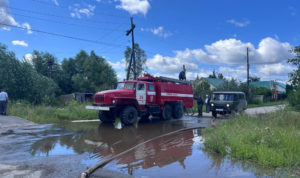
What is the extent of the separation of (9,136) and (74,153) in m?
3.83

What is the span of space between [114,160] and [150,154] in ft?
3.41

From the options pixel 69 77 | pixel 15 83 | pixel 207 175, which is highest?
pixel 69 77

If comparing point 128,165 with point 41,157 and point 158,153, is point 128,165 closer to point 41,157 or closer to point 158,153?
point 158,153

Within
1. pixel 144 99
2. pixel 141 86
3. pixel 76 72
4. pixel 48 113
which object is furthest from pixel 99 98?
pixel 76 72

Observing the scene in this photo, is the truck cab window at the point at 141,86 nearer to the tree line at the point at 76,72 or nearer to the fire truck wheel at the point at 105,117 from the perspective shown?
the fire truck wheel at the point at 105,117

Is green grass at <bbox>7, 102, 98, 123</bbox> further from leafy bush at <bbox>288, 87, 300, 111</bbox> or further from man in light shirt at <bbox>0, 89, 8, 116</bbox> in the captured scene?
leafy bush at <bbox>288, 87, 300, 111</bbox>

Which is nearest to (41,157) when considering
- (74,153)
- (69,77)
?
(74,153)

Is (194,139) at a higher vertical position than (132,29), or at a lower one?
lower

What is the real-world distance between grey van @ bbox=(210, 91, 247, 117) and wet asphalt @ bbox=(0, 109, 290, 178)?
740 centimetres

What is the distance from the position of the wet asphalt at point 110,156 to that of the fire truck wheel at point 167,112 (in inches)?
206

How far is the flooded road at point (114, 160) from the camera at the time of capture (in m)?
4.57

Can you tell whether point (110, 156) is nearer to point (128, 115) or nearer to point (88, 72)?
point (128, 115)

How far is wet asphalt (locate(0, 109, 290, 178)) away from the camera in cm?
456

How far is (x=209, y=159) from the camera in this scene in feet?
17.8
